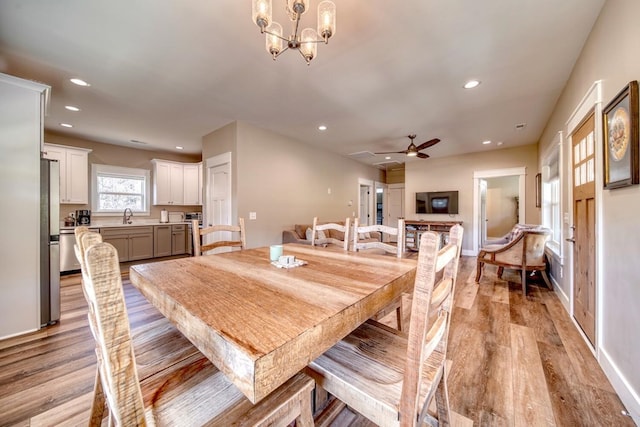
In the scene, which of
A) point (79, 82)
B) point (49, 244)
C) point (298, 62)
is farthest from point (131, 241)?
point (298, 62)

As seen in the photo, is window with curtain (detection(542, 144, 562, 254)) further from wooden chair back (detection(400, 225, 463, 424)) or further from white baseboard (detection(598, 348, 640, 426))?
wooden chair back (detection(400, 225, 463, 424))

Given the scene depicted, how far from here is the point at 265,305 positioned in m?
0.81

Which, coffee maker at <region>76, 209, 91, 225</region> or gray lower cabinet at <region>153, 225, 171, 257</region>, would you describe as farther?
gray lower cabinet at <region>153, 225, 171, 257</region>

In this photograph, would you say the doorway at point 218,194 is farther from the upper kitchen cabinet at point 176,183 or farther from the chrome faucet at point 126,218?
the chrome faucet at point 126,218

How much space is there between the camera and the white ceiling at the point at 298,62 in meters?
1.78

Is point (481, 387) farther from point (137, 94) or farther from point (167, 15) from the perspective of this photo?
point (137, 94)

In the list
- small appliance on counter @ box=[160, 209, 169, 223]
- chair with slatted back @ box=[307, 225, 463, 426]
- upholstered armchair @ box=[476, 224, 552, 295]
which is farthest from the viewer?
Answer: small appliance on counter @ box=[160, 209, 169, 223]

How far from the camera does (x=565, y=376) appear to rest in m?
1.64

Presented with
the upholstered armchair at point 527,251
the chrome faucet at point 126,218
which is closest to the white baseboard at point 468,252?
the upholstered armchair at point 527,251

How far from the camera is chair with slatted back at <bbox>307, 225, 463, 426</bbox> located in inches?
26.6

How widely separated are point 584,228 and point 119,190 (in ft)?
24.4

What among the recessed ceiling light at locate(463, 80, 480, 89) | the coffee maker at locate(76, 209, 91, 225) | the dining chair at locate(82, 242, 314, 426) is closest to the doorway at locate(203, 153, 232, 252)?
the coffee maker at locate(76, 209, 91, 225)

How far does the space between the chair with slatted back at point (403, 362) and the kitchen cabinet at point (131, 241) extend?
5.23 m

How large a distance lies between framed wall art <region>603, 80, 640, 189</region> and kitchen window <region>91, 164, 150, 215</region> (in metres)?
7.13
